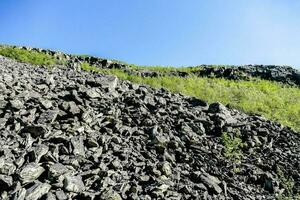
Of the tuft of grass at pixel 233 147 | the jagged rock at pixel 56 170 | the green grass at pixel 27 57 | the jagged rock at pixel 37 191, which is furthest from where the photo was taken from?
the green grass at pixel 27 57

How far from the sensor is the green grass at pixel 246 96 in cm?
2327

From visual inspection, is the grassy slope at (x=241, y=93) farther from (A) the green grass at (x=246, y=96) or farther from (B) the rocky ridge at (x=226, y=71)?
(B) the rocky ridge at (x=226, y=71)

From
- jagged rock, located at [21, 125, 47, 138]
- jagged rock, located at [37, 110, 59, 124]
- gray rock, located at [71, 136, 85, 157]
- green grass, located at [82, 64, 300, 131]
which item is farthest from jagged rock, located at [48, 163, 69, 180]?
green grass, located at [82, 64, 300, 131]

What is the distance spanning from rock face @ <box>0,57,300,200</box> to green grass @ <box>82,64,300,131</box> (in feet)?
16.9

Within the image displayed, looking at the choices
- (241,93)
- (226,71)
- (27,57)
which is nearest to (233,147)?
(241,93)

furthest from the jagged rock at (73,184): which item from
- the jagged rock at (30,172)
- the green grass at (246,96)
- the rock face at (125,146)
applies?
the green grass at (246,96)

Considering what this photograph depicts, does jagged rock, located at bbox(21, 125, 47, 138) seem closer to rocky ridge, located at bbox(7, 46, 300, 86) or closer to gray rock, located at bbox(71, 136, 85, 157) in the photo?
gray rock, located at bbox(71, 136, 85, 157)

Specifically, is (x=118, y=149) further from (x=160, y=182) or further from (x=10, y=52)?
(x=10, y=52)

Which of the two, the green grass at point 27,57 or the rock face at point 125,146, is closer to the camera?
the rock face at point 125,146

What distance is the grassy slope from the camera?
77.1 ft

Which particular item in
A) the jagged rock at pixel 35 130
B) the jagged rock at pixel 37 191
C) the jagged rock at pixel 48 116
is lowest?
the jagged rock at pixel 37 191

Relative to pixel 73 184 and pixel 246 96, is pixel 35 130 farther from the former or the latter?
pixel 246 96

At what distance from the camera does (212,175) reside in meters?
13.0

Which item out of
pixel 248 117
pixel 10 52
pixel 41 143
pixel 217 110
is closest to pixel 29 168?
pixel 41 143
